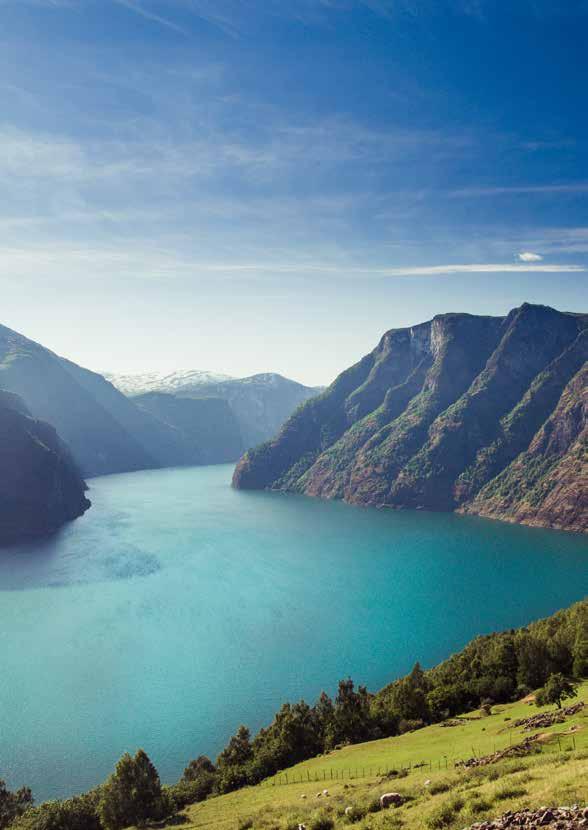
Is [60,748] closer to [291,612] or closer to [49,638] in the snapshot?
[49,638]

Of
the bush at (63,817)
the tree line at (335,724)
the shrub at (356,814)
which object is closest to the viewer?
the shrub at (356,814)

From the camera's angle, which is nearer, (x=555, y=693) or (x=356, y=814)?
(x=356, y=814)

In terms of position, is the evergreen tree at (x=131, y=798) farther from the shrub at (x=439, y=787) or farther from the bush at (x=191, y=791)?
the shrub at (x=439, y=787)

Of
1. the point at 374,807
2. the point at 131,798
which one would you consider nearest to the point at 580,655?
the point at 374,807

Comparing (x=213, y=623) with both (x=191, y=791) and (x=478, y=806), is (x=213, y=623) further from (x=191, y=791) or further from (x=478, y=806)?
(x=478, y=806)

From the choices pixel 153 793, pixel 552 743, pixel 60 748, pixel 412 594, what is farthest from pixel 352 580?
pixel 552 743

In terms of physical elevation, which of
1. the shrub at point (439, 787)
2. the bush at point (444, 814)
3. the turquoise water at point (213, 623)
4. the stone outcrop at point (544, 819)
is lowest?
the turquoise water at point (213, 623)

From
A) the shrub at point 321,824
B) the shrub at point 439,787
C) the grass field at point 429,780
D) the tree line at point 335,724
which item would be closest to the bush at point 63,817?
the tree line at point 335,724
